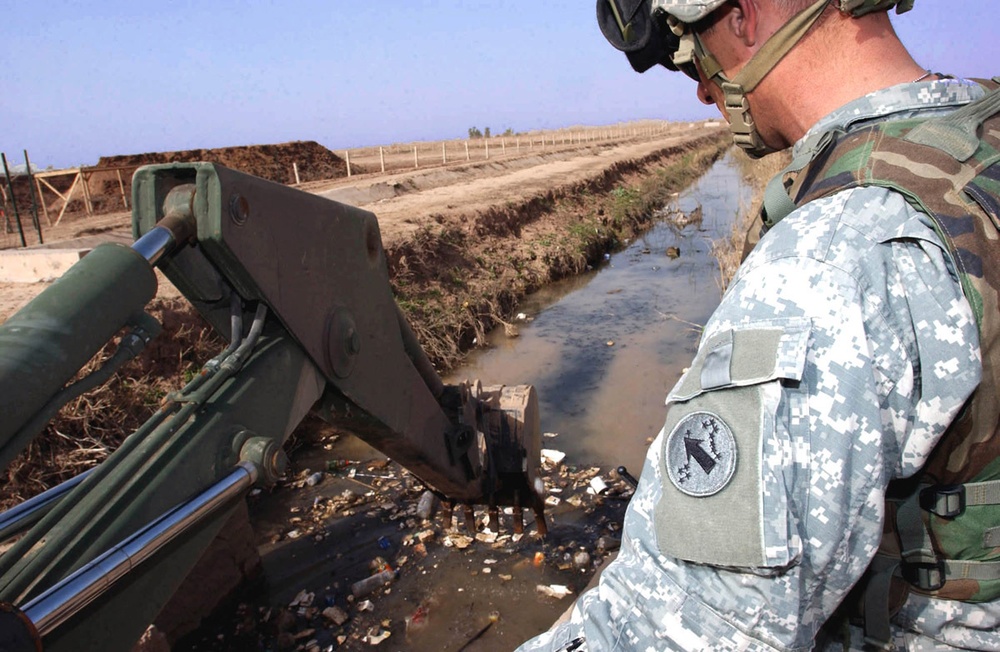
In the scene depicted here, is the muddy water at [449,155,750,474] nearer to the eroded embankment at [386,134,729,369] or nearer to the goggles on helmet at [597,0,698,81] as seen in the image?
the eroded embankment at [386,134,729,369]

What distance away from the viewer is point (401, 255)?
27.7ft

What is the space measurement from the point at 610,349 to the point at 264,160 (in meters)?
22.9

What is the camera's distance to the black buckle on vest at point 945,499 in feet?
3.57

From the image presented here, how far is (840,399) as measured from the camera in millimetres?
898

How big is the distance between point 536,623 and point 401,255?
5.63 meters

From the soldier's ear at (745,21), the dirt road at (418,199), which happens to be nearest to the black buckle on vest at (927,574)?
the soldier's ear at (745,21)

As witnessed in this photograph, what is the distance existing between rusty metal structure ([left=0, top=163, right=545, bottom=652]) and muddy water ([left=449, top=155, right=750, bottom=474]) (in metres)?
3.83

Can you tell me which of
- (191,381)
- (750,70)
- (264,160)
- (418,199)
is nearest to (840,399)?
(750,70)

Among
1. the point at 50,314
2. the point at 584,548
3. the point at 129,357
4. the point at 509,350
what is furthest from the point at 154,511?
the point at 509,350

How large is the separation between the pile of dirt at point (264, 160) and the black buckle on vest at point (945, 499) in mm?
24310

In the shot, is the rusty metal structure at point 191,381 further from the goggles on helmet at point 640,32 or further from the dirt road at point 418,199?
the dirt road at point 418,199

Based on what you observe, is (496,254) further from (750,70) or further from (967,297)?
(967,297)

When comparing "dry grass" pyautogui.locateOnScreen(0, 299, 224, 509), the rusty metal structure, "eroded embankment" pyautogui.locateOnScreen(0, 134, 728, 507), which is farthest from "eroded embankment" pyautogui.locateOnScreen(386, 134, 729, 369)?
the rusty metal structure

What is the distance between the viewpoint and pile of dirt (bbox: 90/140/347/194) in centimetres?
2325
